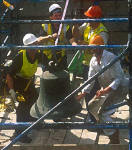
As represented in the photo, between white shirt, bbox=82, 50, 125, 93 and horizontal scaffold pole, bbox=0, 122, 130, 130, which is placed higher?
white shirt, bbox=82, 50, 125, 93

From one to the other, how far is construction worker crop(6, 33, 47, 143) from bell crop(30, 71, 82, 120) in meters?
1.41

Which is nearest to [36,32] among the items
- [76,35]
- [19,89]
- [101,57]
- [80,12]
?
[80,12]

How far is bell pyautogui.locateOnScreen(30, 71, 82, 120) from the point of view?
5953 mm

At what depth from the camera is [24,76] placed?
7863 millimetres

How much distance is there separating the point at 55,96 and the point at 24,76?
1.77 meters

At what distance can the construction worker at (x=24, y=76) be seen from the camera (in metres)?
7.63

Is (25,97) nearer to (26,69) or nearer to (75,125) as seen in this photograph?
(26,69)

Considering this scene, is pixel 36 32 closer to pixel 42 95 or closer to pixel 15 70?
pixel 15 70

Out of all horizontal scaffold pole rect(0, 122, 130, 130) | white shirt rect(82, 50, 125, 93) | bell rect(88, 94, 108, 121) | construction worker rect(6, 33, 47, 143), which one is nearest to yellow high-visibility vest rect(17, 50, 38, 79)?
construction worker rect(6, 33, 47, 143)

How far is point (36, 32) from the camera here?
38.9 ft

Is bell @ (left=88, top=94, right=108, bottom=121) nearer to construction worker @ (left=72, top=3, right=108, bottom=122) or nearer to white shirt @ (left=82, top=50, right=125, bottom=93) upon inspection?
white shirt @ (left=82, top=50, right=125, bottom=93)

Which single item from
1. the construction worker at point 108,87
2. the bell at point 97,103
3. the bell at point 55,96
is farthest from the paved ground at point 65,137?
the bell at point 55,96

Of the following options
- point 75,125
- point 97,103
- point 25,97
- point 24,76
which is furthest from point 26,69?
point 75,125

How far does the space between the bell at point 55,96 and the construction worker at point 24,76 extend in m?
1.41
